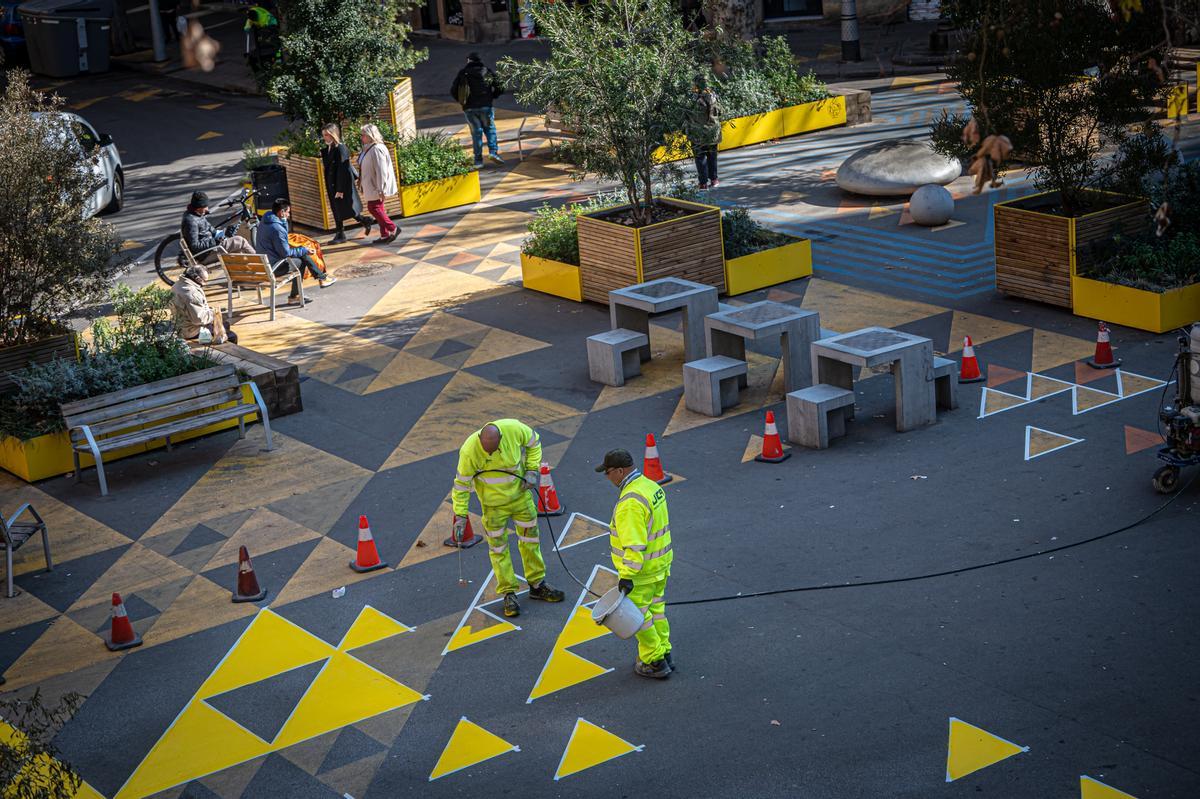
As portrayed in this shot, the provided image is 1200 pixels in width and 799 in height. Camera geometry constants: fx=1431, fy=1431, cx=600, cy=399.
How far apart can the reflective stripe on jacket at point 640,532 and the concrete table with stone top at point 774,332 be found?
496 cm

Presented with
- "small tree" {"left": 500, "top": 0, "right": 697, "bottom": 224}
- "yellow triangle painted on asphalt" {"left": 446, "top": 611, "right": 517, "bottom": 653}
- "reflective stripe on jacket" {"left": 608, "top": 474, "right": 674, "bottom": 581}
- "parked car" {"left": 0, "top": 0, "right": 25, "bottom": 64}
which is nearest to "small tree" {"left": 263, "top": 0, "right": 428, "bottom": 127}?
"small tree" {"left": 500, "top": 0, "right": 697, "bottom": 224}

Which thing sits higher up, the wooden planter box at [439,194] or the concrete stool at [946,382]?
the wooden planter box at [439,194]

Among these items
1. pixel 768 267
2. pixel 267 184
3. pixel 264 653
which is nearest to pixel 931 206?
pixel 768 267

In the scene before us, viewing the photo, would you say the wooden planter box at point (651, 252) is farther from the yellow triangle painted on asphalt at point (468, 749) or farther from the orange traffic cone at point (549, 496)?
the yellow triangle painted on asphalt at point (468, 749)

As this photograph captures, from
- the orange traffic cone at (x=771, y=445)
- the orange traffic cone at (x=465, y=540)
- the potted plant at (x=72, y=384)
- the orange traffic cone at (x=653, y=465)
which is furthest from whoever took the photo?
the potted plant at (x=72, y=384)

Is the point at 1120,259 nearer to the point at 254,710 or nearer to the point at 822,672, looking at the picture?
the point at 822,672

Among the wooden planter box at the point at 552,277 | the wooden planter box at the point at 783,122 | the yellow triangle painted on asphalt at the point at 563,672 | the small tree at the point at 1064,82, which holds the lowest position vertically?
the yellow triangle painted on asphalt at the point at 563,672

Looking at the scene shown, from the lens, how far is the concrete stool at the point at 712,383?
13.4m

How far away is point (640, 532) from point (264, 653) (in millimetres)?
2941

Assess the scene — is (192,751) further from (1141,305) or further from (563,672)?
(1141,305)

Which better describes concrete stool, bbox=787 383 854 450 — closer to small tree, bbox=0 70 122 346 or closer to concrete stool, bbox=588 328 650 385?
concrete stool, bbox=588 328 650 385

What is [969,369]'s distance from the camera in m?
13.8

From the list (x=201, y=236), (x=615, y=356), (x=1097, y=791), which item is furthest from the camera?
(x=201, y=236)

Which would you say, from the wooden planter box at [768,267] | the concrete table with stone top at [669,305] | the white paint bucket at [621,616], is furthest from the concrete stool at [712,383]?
the white paint bucket at [621,616]
